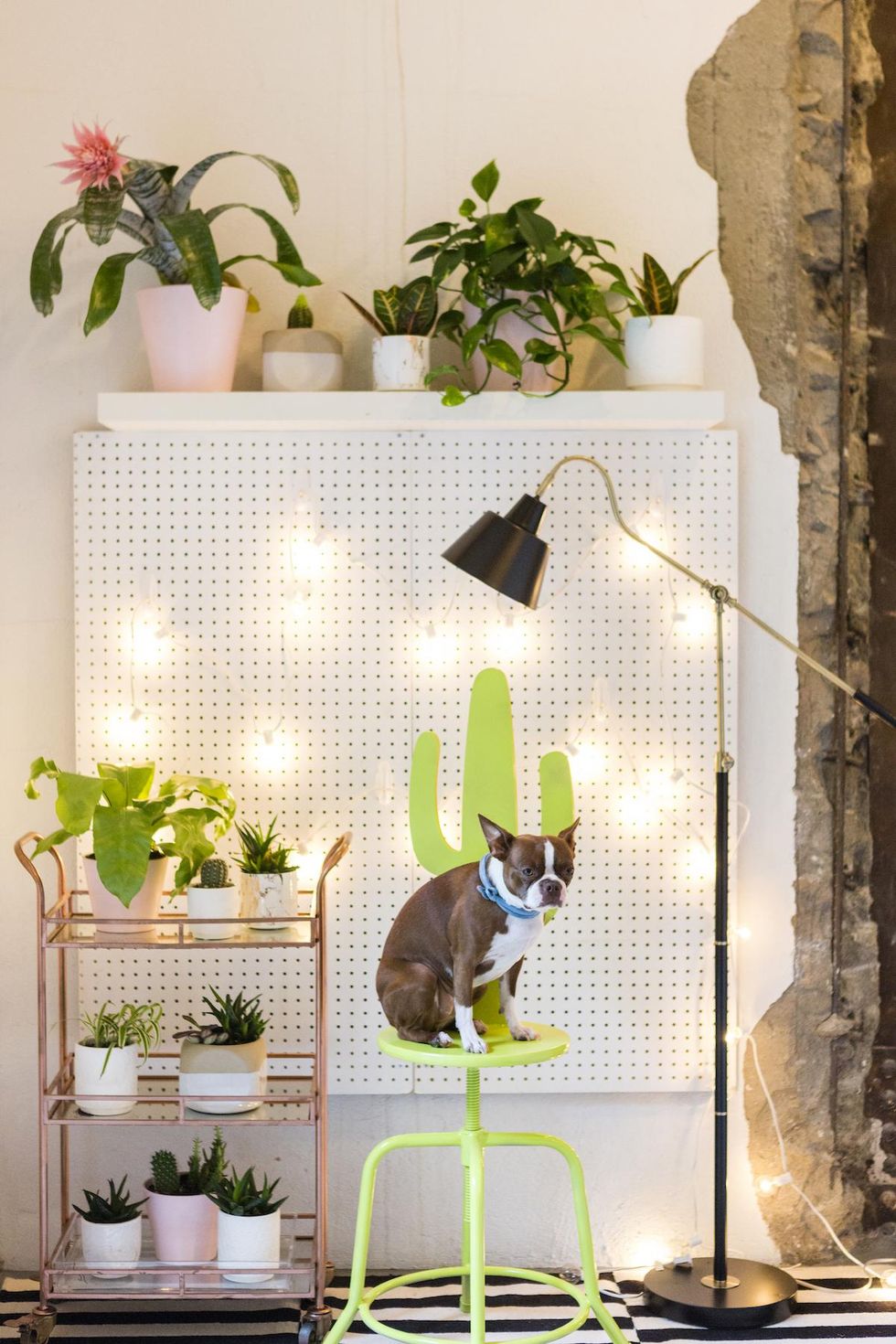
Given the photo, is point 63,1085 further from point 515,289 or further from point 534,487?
point 515,289

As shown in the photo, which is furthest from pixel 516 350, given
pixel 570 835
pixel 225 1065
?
pixel 225 1065

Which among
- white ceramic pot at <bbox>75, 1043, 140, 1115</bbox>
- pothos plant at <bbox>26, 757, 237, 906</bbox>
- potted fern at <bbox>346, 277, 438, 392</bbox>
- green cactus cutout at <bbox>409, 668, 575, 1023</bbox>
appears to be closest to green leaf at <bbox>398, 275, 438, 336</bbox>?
potted fern at <bbox>346, 277, 438, 392</bbox>

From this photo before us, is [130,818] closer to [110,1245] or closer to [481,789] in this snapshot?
[481,789]

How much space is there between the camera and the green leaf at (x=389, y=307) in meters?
2.50

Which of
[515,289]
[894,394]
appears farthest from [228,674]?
[894,394]

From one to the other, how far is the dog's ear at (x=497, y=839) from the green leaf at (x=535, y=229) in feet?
3.32

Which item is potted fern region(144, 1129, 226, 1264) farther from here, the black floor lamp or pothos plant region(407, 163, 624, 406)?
pothos plant region(407, 163, 624, 406)

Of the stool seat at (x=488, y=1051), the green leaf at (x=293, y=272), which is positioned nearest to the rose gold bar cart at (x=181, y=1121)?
the stool seat at (x=488, y=1051)

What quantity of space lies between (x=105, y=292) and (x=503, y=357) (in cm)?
70

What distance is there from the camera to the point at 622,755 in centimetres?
260

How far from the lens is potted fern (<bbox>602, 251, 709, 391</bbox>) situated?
248 cm

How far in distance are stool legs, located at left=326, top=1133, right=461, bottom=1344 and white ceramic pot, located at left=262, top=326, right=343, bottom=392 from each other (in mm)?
1314

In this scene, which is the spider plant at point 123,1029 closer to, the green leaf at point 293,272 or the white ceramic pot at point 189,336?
the white ceramic pot at point 189,336

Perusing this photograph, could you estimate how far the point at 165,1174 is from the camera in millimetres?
2373
